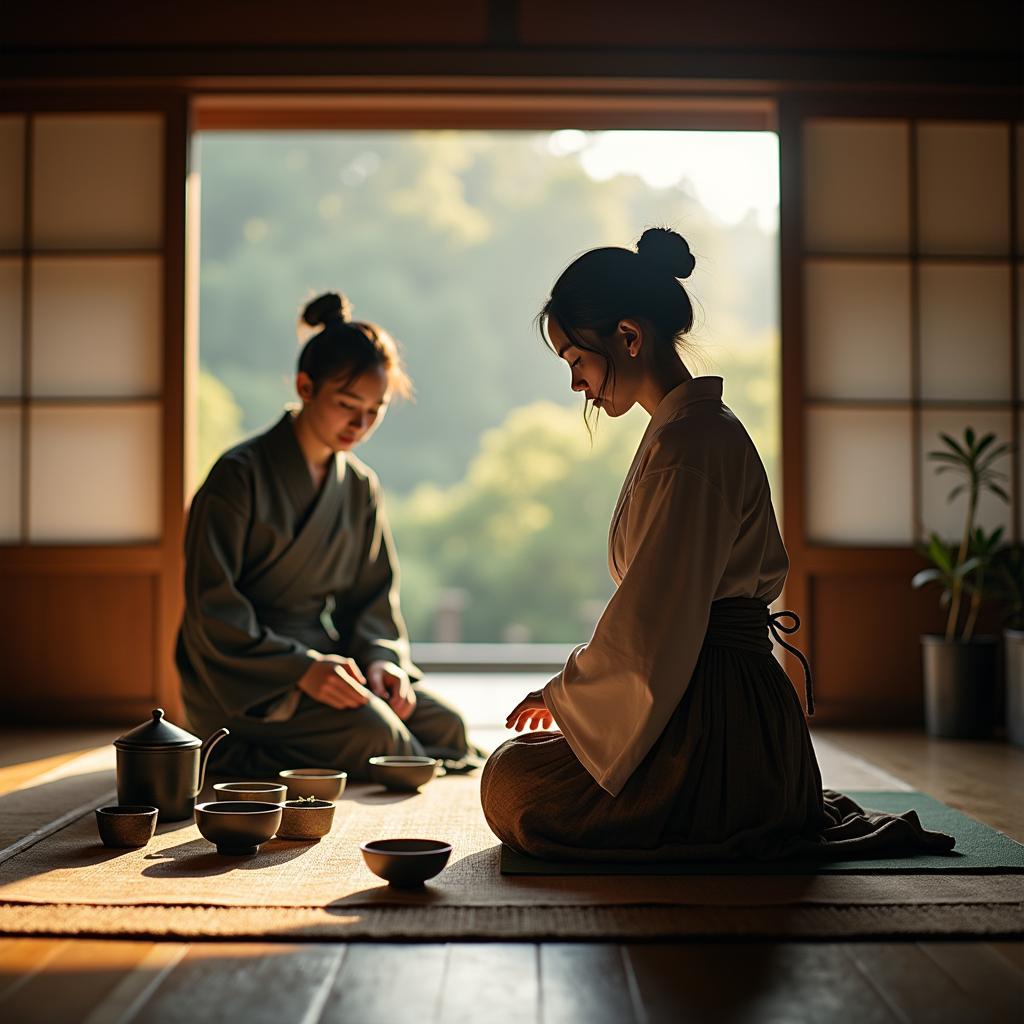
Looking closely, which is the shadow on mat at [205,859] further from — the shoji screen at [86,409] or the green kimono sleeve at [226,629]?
the shoji screen at [86,409]

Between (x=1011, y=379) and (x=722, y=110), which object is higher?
(x=722, y=110)

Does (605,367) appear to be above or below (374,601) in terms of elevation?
above

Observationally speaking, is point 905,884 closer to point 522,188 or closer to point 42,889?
point 42,889

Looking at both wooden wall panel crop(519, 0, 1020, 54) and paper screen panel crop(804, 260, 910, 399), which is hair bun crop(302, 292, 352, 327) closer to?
wooden wall panel crop(519, 0, 1020, 54)

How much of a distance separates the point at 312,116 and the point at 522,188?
13.6 m

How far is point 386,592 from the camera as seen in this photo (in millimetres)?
3756

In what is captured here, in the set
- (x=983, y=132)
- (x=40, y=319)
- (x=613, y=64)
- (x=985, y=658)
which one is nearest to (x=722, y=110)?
(x=613, y=64)

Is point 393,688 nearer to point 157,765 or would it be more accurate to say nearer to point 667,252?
point 157,765

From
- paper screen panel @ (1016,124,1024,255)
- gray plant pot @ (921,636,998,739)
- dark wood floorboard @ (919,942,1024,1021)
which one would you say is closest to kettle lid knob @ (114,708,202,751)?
dark wood floorboard @ (919,942,1024,1021)

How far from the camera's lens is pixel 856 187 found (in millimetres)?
4832

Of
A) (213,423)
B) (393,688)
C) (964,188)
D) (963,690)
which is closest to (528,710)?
(393,688)

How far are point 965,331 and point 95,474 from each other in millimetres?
3491

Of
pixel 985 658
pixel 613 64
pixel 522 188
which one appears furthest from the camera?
pixel 522 188

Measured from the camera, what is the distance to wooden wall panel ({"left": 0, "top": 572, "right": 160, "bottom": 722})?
181 inches
